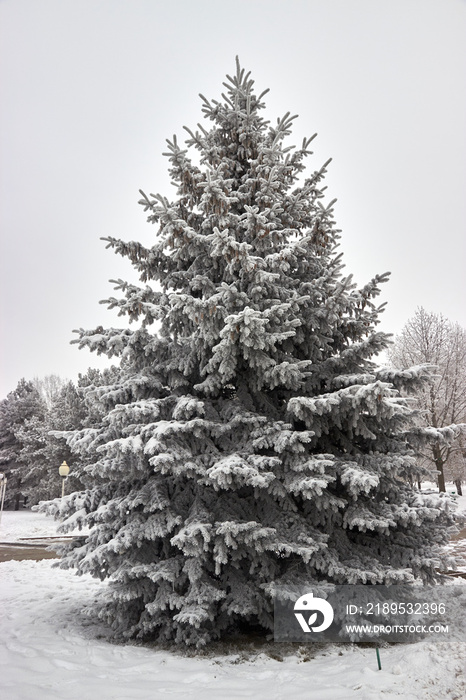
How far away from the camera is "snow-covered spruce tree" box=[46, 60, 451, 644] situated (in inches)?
178

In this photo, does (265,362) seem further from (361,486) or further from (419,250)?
(419,250)

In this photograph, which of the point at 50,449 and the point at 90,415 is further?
the point at 50,449

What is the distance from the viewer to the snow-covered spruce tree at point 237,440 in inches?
178

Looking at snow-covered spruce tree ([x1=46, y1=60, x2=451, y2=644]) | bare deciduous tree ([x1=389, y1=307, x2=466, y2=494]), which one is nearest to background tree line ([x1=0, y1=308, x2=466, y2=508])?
bare deciduous tree ([x1=389, y1=307, x2=466, y2=494])

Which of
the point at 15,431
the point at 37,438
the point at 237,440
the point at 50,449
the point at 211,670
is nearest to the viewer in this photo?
the point at 211,670

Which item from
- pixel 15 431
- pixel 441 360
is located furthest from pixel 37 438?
pixel 441 360

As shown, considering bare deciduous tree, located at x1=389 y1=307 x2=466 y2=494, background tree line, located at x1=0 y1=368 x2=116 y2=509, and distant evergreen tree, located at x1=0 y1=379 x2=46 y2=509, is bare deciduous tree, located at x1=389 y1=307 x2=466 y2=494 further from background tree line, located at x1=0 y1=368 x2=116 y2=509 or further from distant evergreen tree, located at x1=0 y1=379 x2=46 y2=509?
distant evergreen tree, located at x1=0 y1=379 x2=46 y2=509

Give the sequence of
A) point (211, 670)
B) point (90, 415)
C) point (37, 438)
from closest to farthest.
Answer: point (211, 670) < point (90, 415) < point (37, 438)

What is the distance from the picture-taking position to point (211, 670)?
4148mm

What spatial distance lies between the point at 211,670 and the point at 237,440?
97.2 inches

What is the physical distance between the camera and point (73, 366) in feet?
144

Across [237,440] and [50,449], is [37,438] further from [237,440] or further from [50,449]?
[237,440]
